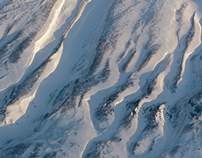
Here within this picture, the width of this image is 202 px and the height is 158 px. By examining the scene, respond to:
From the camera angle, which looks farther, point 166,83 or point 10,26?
point 10,26

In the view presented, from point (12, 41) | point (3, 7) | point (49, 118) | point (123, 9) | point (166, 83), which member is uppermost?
point (3, 7)

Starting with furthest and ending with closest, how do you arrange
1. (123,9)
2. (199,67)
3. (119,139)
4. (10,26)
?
1. (123,9)
2. (10,26)
3. (199,67)
4. (119,139)

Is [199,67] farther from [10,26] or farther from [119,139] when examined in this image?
[10,26]

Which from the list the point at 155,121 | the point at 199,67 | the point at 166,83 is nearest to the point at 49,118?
the point at 155,121

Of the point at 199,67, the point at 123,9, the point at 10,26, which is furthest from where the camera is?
the point at 123,9

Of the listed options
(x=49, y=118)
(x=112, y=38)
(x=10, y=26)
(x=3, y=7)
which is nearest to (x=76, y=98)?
(x=49, y=118)

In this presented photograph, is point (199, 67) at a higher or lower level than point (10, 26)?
lower

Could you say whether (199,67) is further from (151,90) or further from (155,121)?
(155,121)
